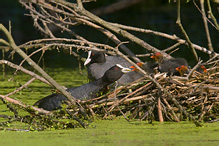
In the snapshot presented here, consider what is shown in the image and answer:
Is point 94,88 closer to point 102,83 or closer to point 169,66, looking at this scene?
point 102,83

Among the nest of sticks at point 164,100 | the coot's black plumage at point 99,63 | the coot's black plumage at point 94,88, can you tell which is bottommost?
the nest of sticks at point 164,100

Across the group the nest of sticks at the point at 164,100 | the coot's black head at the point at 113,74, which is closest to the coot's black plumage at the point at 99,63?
the coot's black head at the point at 113,74

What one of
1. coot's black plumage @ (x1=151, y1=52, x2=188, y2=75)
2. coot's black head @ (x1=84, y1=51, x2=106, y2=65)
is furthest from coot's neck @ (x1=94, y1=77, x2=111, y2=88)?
coot's black head @ (x1=84, y1=51, x2=106, y2=65)

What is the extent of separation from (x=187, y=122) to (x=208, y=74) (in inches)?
26.6

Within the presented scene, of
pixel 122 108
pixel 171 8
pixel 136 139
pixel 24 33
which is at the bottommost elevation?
pixel 136 139

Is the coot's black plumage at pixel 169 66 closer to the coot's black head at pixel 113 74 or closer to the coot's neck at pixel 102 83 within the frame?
the coot's black head at pixel 113 74

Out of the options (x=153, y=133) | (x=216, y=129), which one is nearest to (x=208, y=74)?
(x=216, y=129)

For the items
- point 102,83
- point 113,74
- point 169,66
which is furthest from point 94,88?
point 169,66

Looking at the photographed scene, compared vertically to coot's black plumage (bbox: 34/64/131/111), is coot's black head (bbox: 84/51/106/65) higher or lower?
higher

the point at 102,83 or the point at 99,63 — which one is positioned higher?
the point at 99,63

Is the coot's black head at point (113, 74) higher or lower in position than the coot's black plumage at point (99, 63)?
lower

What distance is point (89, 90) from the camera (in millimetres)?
5562

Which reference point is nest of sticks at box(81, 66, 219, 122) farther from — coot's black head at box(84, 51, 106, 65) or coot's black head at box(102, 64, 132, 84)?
coot's black head at box(84, 51, 106, 65)

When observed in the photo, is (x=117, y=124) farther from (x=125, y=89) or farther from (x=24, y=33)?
(x=24, y=33)
